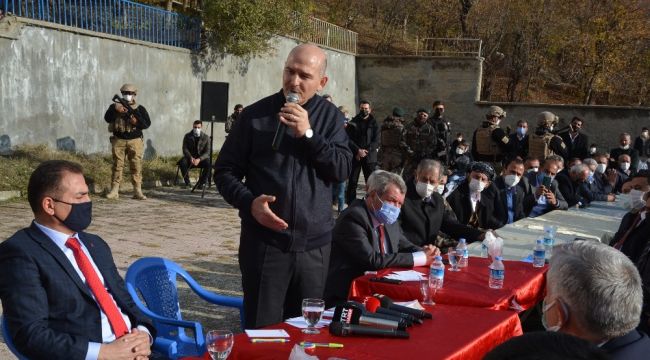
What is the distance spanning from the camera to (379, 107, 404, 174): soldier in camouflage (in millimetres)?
12531

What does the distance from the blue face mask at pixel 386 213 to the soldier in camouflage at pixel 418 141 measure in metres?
7.95

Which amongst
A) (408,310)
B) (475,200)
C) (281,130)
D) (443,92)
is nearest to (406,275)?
(408,310)

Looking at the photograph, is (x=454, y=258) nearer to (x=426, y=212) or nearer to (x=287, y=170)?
(x=426, y=212)

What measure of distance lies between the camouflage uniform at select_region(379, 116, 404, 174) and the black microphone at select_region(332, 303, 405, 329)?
31.6 feet

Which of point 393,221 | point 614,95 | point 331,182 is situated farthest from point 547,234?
point 614,95

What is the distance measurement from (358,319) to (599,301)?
1.09 metres

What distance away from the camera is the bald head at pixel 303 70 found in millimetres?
3236

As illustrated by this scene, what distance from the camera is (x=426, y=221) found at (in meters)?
5.75

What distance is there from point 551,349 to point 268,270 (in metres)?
2.24

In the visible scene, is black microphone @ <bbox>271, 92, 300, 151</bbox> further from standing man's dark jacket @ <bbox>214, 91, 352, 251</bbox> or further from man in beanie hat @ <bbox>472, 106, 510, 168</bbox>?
man in beanie hat @ <bbox>472, 106, 510, 168</bbox>

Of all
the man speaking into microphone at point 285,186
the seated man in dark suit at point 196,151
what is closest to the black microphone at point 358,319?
the man speaking into microphone at point 285,186

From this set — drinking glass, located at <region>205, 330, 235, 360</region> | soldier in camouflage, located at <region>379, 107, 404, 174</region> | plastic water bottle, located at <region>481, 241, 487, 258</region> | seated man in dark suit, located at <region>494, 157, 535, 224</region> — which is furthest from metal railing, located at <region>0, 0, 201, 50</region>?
drinking glass, located at <region>205, 330, 235, 360</region>

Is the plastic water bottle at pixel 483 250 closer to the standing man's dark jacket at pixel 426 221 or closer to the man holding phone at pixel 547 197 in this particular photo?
the standing man's dark jacket at pixel 426 221

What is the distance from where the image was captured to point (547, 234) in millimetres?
5613
